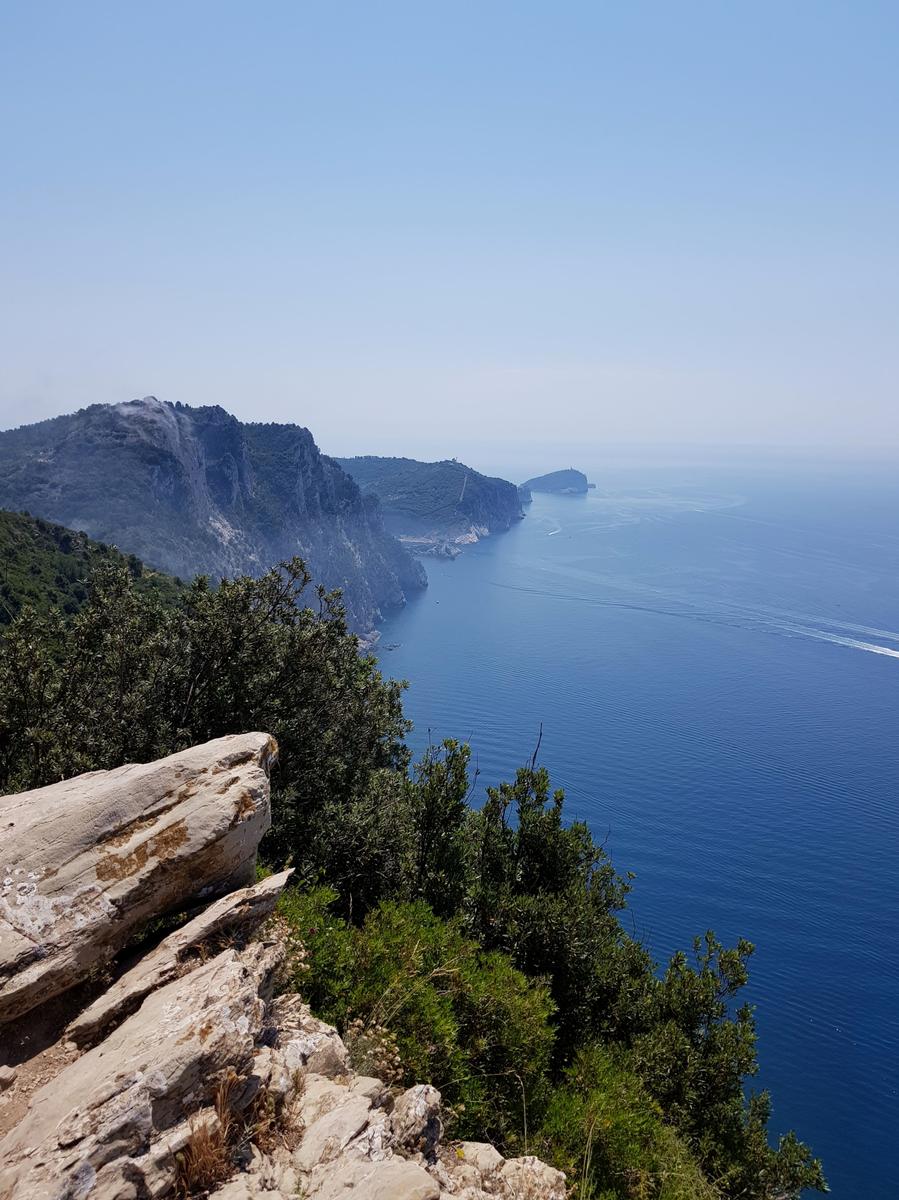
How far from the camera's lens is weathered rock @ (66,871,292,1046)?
8609 millimetres

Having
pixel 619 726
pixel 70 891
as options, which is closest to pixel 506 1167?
pixel 70 891

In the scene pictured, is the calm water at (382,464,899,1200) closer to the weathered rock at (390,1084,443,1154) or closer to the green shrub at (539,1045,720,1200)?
the green shrub at (539,1045,720,1200)

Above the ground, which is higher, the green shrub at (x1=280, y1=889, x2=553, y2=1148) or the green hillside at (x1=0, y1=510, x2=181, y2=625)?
the green hillside at (x1=0, y1=510, x2=181, y2=625)

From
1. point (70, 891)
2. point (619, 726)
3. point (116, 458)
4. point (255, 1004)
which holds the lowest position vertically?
point (619, 726)

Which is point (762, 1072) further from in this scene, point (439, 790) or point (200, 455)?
point (200, 455)

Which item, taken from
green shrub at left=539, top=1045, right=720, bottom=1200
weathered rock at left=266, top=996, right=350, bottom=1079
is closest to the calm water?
green shrub at left=539, top=1045, right=720, bottom=1200

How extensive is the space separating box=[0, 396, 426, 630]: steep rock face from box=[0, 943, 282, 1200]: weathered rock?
136 meters

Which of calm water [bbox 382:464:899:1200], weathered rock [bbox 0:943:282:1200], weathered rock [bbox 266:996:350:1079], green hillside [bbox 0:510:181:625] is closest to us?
weathered rock [bbox 0:943:282:1200]

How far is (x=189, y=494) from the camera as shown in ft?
501

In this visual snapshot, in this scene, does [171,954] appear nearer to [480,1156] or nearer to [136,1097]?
[136,1097]

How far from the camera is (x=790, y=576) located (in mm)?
185625

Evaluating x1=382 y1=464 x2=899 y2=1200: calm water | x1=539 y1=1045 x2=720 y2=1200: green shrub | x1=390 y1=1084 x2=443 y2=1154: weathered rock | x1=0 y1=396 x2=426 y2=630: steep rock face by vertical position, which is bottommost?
x1=382 y1=464 x2=899 y2=1200: calm water

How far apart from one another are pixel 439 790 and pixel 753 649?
127138 mm

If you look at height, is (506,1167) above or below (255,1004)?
below
